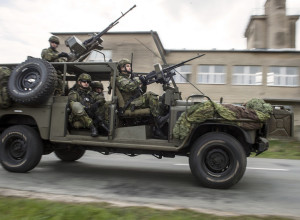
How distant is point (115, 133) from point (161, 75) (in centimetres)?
130

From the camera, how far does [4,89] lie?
559cm

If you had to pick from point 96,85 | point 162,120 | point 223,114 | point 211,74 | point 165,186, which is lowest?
point 165,186

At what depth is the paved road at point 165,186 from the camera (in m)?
3.95

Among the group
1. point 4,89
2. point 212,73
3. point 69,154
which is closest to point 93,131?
point 4,89

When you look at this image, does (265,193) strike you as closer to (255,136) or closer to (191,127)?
(255,136)

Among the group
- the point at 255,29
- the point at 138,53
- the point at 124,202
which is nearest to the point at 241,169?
the point at 124,202

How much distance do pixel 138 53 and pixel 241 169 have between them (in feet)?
64.0

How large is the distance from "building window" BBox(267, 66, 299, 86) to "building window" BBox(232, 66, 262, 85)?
0.82m

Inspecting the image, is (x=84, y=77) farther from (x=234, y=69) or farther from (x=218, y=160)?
(x=234, y=69)

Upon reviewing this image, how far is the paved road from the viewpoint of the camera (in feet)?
13.0

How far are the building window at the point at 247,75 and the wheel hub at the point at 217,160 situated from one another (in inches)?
815

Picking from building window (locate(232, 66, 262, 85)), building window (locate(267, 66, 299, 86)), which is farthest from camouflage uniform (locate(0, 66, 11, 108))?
building window (locate(267, 66, 299, 86))

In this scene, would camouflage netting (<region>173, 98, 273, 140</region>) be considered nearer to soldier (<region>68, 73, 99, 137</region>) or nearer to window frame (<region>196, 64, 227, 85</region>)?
soldier (<region>68, 73, 99, 137</region>)

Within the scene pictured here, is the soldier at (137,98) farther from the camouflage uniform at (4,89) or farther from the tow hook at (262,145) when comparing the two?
the camouflage uniform at (4,89)
